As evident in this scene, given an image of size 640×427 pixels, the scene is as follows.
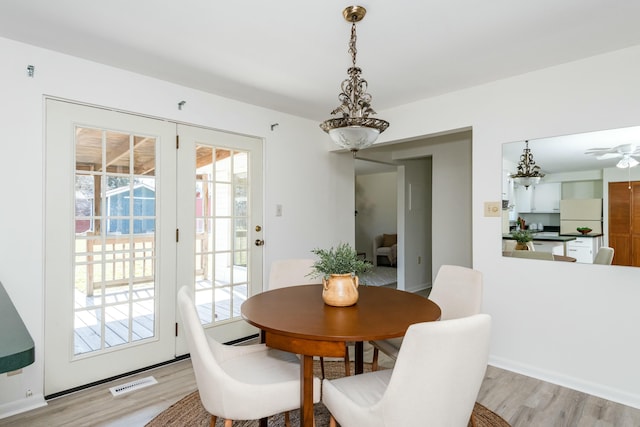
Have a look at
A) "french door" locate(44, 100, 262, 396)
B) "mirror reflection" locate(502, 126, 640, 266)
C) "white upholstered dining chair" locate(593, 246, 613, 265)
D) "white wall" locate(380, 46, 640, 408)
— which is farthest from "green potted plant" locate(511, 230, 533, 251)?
"french door" locate(44, 100, 262, 396)

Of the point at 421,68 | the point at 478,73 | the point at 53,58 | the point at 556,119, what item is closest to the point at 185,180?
the point at 53,58

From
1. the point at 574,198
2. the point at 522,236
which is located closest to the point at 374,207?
the point at 522,236

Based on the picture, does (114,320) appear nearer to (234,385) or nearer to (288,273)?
(288,273)

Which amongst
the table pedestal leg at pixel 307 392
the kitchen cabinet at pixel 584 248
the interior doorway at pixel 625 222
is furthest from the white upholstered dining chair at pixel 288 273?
the interior doorway at pixel 625 222

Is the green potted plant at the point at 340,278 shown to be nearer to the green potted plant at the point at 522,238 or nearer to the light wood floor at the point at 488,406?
the light wood floor at the point at 488,406

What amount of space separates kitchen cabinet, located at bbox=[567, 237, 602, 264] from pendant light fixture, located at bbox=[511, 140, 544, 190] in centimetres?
51

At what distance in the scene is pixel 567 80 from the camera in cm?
253

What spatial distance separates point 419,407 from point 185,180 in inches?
99.5

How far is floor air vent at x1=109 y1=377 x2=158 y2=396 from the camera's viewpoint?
241 centimetres

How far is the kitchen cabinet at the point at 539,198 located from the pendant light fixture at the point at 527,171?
1.8 inches

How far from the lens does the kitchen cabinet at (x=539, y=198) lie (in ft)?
8.68

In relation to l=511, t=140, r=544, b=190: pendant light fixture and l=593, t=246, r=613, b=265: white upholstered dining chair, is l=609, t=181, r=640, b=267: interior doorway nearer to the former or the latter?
l=593, t=246, r=613, b=265: white upholstered dining chair

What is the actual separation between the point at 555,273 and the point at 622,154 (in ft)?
2.99

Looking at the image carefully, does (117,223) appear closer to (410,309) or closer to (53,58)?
(53,58)
